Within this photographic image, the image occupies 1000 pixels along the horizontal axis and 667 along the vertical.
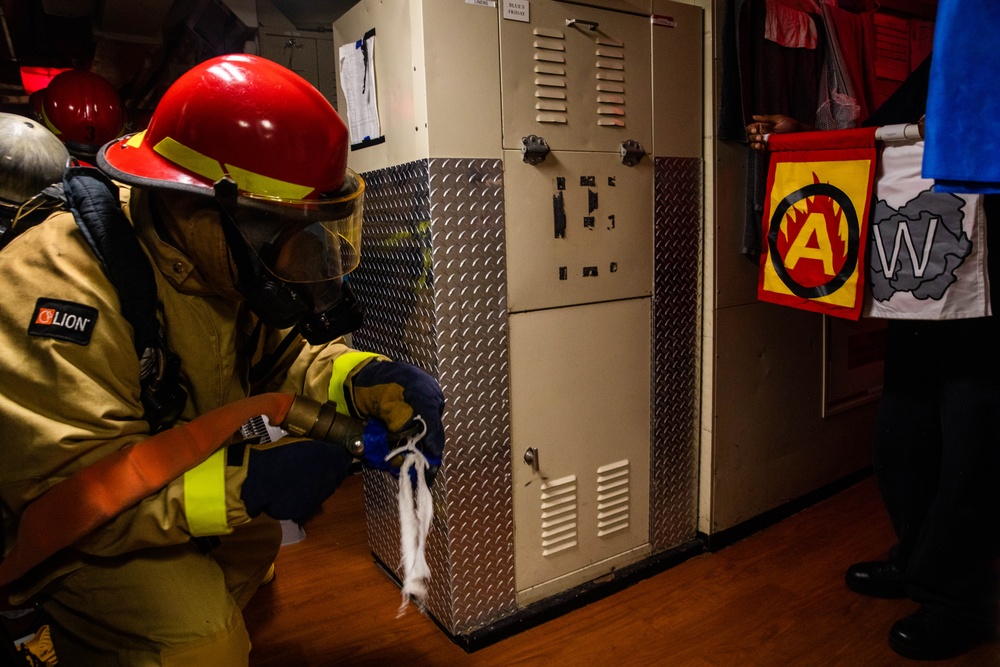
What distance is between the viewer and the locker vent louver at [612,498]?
2.67 m

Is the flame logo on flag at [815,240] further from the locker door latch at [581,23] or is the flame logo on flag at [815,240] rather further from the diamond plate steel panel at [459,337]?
the diamond plate steel panel at [459,337]

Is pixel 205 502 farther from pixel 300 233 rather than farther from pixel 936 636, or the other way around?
pixel 936 636

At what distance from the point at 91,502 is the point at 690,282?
233 centimetres

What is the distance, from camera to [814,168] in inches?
96.3

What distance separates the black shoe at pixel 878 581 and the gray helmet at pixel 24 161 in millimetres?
3808

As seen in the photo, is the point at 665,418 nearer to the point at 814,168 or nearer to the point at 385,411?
the point at 814,168

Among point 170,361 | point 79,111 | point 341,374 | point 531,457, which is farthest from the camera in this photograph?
point 79,111

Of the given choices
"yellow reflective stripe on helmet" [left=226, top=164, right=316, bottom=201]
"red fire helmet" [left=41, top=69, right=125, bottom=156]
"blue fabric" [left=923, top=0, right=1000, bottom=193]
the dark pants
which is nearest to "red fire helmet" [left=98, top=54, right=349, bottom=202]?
"yellow reflective stripe on helmet" [left=226, top=164, right=316, bottom=201]

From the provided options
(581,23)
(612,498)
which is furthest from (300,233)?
(612,498)

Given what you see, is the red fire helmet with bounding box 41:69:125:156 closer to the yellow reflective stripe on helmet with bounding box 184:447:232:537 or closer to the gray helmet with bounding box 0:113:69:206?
the gray helmet with bounding box 0:113:69:206

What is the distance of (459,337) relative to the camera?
2238mm

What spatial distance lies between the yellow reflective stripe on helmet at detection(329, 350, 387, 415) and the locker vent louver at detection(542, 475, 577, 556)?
0.97m

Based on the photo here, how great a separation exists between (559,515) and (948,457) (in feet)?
4.56

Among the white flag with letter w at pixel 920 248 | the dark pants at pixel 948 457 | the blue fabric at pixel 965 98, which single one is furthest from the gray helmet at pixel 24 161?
the dark pants at pixel 948 457
